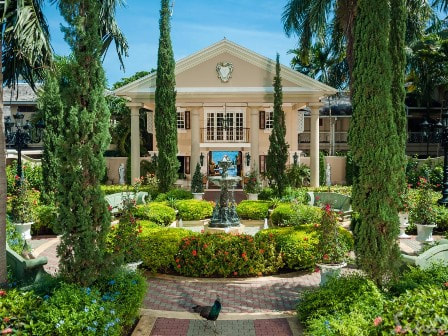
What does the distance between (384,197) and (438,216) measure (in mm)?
8454

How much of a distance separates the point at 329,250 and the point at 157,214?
275 inches

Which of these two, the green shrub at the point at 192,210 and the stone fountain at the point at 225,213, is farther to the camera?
the green shrub at the point at 192,210

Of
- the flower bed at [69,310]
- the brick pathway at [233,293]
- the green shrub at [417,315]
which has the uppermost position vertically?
the green shrub at [417,315]

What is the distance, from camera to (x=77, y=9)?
6469 mm

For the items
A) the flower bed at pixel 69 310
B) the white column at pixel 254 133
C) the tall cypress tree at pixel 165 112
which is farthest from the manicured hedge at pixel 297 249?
the white column at pixel 254 133

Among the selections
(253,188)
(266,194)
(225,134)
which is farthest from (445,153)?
(225,134)

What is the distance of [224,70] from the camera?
80.0ft

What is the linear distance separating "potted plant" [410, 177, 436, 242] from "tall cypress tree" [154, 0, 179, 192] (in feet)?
35.2

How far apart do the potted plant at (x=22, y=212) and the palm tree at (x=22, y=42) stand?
449 centimetres

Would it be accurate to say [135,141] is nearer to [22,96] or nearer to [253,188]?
[253,188]

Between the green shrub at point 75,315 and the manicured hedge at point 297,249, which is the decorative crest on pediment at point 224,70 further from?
the green shrub at point 75,315

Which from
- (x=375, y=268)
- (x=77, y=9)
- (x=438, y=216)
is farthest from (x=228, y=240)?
(x=438, y=216)

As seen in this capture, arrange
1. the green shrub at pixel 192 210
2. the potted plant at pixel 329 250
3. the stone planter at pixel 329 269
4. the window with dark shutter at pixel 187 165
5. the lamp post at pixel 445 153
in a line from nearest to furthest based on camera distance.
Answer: the stone planter at pixel 329 269 → the potted plant at pixel 329 250 → the lamp post at pixel 445 153 → the green shrub at pixel 192 210 → the window with dark shutter at pixel 187 165

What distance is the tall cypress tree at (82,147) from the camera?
6324mm
